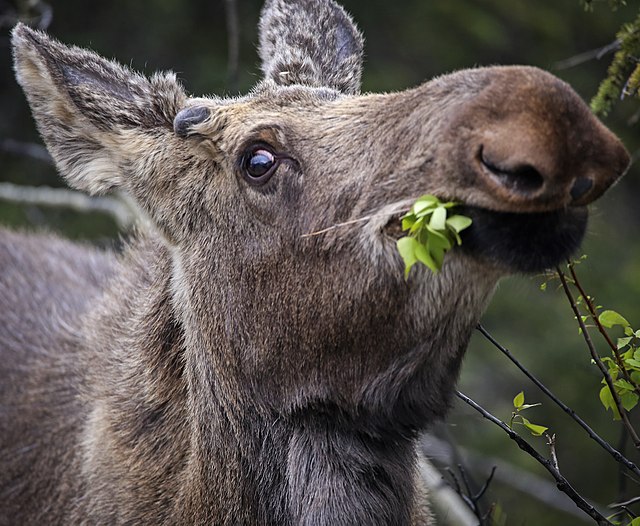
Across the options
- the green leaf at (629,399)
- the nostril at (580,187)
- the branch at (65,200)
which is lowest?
the branch at (65,200)

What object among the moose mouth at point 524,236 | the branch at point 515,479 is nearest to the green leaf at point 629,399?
the moose mouth at point 524,236

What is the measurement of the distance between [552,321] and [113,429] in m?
5.77

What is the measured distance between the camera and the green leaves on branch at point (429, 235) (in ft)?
10.6

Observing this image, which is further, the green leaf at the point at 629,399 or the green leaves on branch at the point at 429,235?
the green leaf at the point at 629,399

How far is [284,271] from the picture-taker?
12.9 ft

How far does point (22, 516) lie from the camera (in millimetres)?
5000

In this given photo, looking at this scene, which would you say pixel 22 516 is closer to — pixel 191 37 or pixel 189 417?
pixel 189 417

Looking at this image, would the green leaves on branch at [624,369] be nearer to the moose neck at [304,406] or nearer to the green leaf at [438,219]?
the moose neck at [304,406]

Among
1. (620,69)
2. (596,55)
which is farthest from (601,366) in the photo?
(596,55)

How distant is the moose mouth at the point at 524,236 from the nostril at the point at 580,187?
83mm

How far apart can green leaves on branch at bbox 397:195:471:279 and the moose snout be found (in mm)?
158

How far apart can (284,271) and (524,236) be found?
3.42 ft

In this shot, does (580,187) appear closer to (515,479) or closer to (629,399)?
(629,399)

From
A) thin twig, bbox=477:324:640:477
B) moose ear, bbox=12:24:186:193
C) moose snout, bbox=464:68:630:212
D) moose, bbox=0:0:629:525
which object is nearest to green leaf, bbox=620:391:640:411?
thin twig, bbox=477:324:640:477
